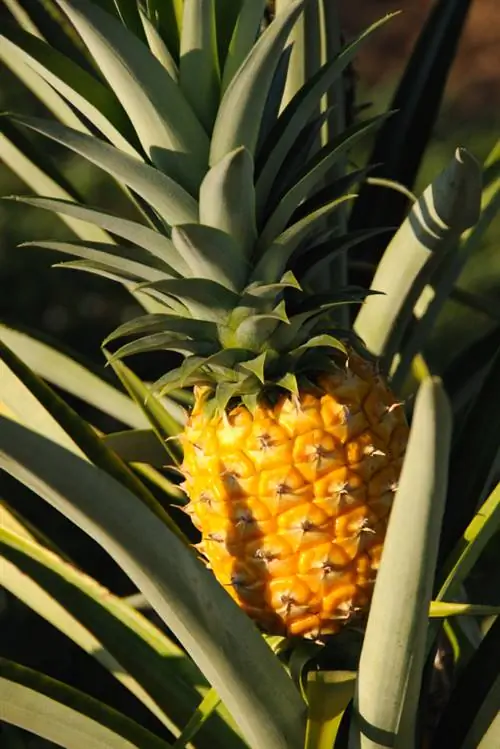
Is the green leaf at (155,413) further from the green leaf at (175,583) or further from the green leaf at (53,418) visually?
the green leaf at (175,583)

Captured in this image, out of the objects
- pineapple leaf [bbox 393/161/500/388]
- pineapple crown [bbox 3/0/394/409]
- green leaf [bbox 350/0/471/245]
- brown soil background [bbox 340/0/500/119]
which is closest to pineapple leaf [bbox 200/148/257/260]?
pineapple crown [bbox 3/0/394/409]

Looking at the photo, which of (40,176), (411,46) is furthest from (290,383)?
(411,46)

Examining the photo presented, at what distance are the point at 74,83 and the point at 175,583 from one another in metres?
0.35

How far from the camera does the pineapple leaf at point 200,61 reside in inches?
22.3

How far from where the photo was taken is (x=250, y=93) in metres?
0.57

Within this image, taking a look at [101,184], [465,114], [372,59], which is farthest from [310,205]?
[372,59]

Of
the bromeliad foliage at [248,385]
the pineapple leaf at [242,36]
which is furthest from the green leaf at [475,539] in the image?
the pineapple leaf at [242,36]

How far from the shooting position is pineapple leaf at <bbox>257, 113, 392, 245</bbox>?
0.60 metres

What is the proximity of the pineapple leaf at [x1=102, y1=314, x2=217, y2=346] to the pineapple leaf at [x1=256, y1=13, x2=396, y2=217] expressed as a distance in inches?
3.5

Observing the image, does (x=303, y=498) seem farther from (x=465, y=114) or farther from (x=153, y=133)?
(x=465, y=114)

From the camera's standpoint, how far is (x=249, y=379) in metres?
0.62

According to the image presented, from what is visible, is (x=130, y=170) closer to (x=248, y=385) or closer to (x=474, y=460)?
(x=248, y=385)

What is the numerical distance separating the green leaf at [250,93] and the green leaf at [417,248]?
5.0 inches

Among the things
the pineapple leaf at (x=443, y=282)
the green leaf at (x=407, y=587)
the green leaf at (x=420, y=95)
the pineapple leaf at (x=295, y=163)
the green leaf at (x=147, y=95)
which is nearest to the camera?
the green leaf at (x=407, y=587)
